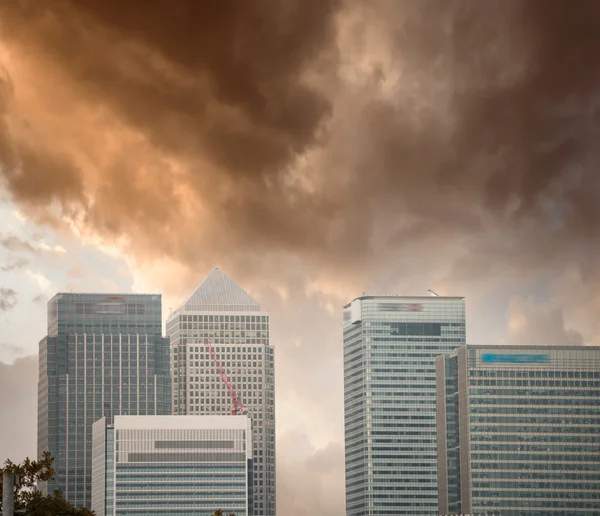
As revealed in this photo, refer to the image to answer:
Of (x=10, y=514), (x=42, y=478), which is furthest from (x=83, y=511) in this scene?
(x=10, y=514)

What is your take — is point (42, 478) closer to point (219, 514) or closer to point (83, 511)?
point (83, 511)

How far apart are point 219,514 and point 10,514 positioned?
311 feet

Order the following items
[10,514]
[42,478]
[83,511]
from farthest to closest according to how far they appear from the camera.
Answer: [83,511]
[42,478]
[10,514]

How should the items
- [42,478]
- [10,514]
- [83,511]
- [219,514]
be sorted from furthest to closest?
[219,514] < [83,511] < [42,478] < [10,514]

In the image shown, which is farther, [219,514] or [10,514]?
[219,514]

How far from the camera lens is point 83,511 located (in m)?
136

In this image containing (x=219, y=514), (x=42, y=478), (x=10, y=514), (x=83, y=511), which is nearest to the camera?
(x=10, y=514)

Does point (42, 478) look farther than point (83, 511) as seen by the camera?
No

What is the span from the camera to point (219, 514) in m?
176

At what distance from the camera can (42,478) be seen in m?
119

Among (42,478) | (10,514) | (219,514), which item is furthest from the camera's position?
(219,514)

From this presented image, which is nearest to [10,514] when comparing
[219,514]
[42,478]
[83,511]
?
[42,478]

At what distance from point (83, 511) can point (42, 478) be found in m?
18.6

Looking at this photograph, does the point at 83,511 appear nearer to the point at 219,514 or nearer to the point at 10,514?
the point at 219,514
